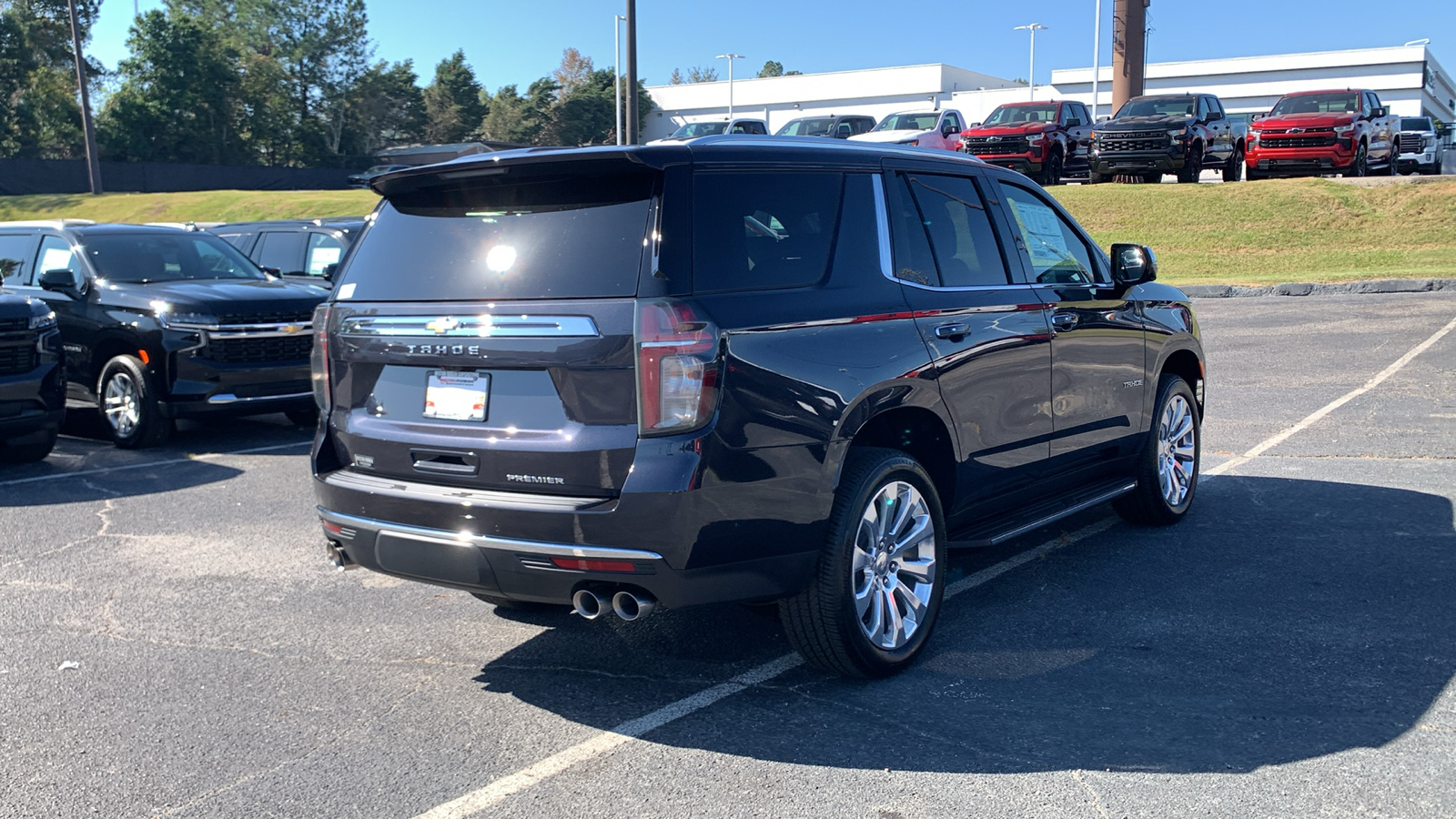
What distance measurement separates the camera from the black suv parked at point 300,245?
44.1 feet

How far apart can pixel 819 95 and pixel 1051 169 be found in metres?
53.8

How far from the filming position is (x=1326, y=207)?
79.5 feet

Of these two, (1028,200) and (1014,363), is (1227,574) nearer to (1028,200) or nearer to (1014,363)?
(1014,363)

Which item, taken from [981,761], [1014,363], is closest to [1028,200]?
[1014,363]

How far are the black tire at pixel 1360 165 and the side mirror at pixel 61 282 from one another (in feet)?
81.7

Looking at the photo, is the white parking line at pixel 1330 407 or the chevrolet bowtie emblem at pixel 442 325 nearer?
the chevrolet bowtie emblem at pixel 442 325

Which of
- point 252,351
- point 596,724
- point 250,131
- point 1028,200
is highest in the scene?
point 250,131

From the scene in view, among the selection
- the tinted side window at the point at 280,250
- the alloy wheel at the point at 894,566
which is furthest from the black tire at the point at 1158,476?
the tinted side window at the point at 280,250

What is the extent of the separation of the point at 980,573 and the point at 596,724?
8.07 ft

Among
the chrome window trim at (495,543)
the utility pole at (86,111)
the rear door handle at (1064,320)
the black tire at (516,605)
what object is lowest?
the black tire at (516,605)

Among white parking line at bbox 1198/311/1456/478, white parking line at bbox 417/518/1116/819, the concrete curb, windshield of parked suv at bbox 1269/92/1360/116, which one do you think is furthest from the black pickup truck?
white parking line at bbox 417/518/1116/819

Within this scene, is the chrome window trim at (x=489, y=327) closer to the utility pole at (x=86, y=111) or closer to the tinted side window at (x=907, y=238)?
the tinted side window at (x=907, y=238)

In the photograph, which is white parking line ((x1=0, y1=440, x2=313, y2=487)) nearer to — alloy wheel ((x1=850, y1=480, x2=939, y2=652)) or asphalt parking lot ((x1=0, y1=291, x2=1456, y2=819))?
asphalt parking lot ((x1=0, y1=291, x2=1456, y2=819))

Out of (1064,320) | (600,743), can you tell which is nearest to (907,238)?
(1064,320)
